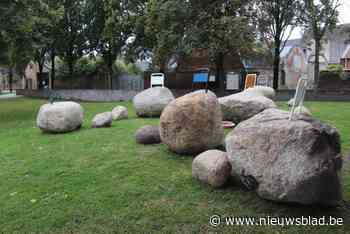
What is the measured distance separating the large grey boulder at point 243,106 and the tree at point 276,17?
34.5ft

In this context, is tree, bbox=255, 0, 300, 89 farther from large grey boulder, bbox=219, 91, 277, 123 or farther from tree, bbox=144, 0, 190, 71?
→ large grey boulder, bbox=219, 91, 277, 123

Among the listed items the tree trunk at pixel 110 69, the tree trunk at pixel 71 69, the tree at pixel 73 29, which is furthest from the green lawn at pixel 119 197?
the tree trunk at pixel 71 69

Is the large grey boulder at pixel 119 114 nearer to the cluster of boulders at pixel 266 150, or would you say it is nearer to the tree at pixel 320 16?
the cluster of boulders at pixel 266 150

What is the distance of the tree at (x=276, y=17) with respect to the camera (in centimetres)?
1666

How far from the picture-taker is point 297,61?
1265 inches

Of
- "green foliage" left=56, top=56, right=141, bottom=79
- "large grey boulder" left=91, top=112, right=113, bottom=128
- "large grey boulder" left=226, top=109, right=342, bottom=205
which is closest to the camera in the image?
"large grey boulder" left=226, top=109, right=342, bottom=205

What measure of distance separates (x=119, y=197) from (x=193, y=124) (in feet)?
5.69

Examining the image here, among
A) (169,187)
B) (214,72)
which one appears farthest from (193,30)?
(169,187)

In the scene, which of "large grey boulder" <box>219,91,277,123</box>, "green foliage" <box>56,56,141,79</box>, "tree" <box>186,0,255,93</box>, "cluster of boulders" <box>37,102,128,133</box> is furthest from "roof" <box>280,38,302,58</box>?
"cluster of boulders" <box>37,102,128,133</box>

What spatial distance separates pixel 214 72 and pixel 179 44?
3.94 meters

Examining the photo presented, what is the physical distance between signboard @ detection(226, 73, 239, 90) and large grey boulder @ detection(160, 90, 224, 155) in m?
13.5

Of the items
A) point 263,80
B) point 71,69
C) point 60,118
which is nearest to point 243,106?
point 60,118

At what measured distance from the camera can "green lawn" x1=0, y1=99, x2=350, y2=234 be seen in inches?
124

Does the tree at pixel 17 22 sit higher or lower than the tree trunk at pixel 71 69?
higher
